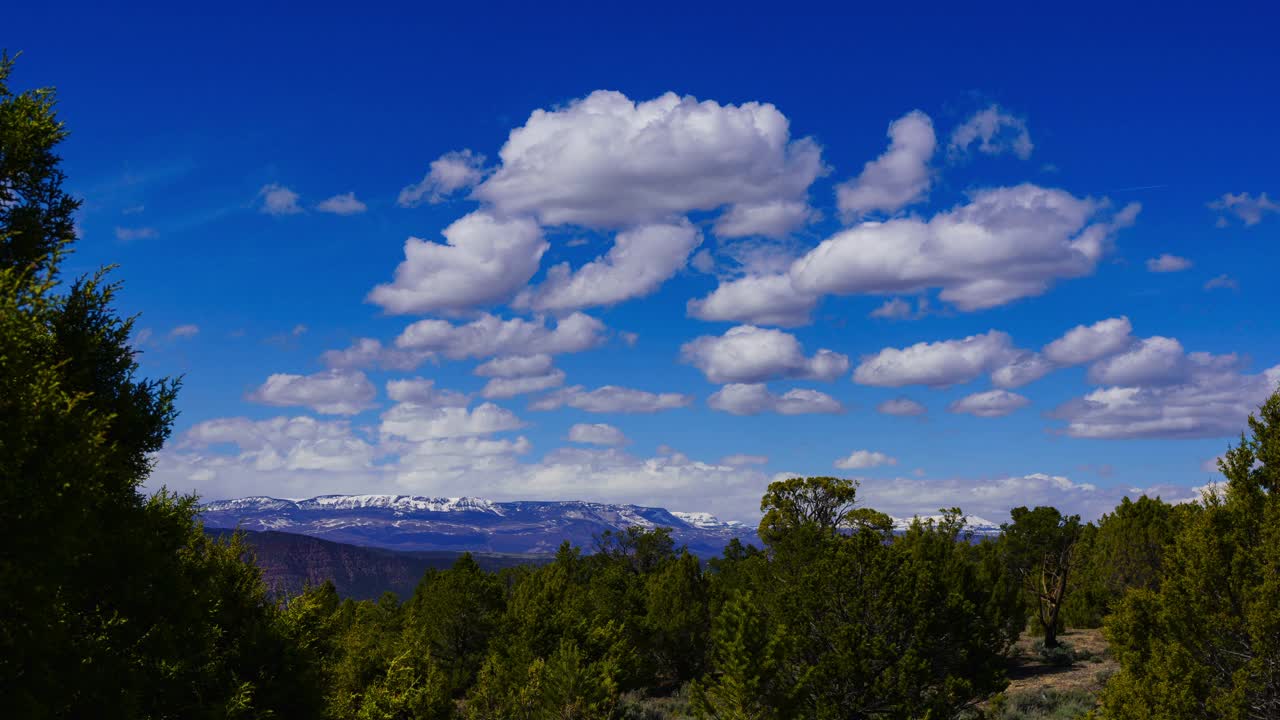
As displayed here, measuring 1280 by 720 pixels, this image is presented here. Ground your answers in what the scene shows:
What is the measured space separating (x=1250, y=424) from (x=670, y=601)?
41.3 m

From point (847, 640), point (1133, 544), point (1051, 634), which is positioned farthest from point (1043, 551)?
point (847, 640)

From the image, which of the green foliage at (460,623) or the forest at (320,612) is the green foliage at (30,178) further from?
the green foliage at (460,623)

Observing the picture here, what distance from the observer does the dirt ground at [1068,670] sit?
44281 millimetres

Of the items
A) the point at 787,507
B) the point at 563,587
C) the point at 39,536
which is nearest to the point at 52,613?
the point at 39,536

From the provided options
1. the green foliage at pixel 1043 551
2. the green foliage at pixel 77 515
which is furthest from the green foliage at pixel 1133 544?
the green foliage at pixel 77 515

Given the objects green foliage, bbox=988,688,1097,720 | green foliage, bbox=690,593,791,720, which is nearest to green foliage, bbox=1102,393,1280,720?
green foliage, bbox=690,593,791,720

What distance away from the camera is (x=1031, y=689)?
43.9 m

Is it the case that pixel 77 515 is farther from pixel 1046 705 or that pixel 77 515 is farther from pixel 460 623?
pixel 460 623

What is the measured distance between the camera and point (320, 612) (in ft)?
79.4

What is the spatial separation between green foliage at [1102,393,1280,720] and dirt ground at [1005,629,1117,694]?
24889mm

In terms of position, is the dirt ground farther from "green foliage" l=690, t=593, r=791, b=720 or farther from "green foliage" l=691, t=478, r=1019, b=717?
"green foliage" l=690, t=593, r=791, b=720

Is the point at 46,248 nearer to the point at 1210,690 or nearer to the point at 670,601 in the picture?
the point at 1210,690

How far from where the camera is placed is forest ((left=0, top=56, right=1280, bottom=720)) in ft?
31.2

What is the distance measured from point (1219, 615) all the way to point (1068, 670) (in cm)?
3568
